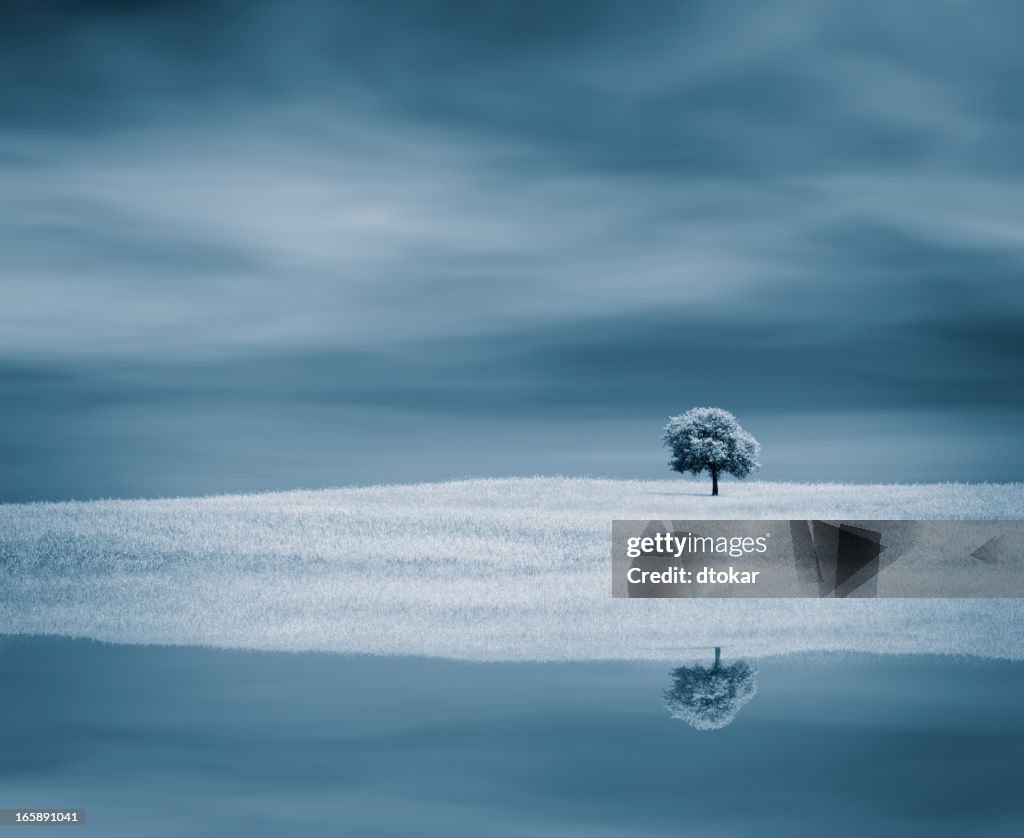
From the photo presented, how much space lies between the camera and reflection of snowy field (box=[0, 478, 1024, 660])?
711 inches

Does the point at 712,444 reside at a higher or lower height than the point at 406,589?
higher

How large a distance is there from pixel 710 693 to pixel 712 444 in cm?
5541

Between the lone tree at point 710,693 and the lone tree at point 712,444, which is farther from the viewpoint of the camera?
the lone tree at point 712,444

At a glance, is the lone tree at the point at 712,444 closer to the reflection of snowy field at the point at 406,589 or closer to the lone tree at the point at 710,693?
the reflection of snowy field at the point at 406,589

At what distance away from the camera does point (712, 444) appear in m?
68.0

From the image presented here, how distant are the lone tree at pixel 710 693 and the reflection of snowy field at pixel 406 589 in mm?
1153

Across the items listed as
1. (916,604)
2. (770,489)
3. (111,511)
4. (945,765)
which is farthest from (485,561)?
(770,489)

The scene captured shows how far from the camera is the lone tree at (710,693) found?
40.4ft
